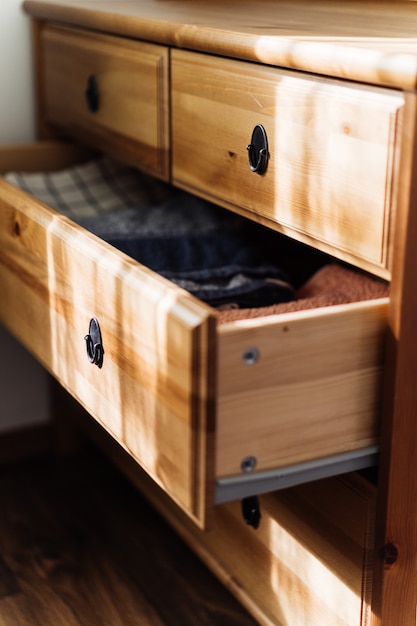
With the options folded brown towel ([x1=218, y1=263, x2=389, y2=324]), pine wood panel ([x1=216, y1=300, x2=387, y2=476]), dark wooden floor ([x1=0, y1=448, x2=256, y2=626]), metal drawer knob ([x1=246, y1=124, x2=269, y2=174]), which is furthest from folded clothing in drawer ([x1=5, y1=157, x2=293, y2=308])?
dark wooden floor ([x1=0, y1=448, x2=256, y2=626])

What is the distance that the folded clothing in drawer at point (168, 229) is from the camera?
105 cm

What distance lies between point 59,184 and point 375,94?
702 mm

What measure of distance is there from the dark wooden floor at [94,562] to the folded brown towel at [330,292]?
17.5 inches

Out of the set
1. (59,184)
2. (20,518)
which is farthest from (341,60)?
(20,518)

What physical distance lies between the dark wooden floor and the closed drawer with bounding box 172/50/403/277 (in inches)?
21.2

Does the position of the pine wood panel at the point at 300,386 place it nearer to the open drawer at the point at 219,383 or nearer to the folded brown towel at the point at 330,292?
the open drawer at the point at 219,383

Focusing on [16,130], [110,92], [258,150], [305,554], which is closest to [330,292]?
[258,150]

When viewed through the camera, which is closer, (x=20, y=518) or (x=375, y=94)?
(x=375, y=94)

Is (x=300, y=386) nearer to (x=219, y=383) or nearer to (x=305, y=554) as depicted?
(x=219, y=383)

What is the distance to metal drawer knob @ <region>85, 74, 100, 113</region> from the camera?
4.28 feet

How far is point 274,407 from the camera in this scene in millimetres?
751

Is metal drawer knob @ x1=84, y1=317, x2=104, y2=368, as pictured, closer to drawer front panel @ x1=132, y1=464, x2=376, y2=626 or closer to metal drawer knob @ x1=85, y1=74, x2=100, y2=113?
drawer front panel @ x1=132, y1=464, x2=376, y2=626

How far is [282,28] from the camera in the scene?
101 centimetres

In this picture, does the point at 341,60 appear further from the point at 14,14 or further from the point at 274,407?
the point at 14,14
